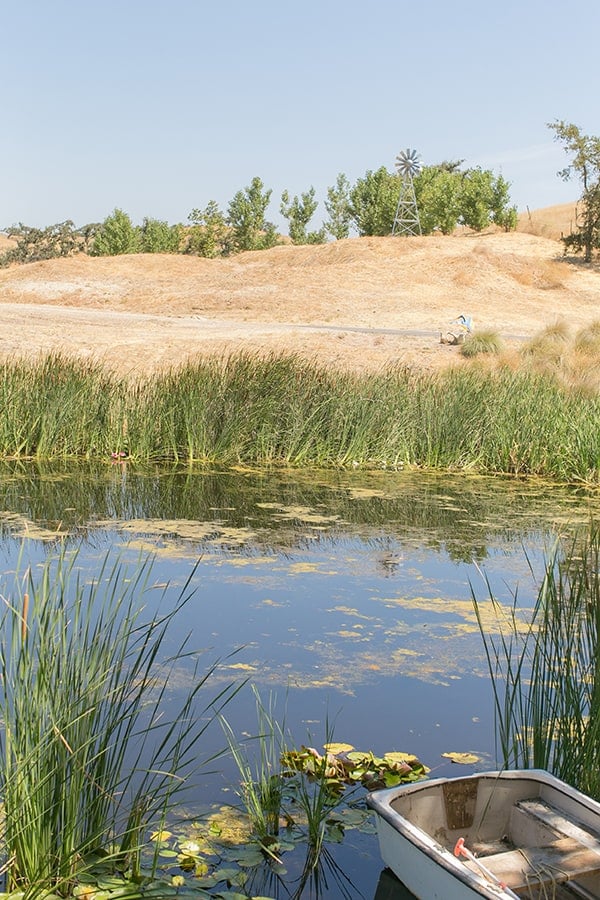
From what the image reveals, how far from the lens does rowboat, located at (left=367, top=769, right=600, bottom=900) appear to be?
8.89 ft

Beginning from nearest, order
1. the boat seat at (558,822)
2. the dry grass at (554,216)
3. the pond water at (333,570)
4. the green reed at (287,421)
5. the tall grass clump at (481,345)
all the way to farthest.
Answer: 1. the boat seat at (558,822)
2. the pond water at (333,570)
3. the green reed at (287,421)
4. the tall grass clump at (481,345)
5. the dry grass at (554,216)

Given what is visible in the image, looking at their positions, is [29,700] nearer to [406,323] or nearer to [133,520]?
[133,520]

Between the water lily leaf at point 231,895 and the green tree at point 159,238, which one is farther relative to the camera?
the green tree at point 159,238

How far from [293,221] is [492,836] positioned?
4192cm

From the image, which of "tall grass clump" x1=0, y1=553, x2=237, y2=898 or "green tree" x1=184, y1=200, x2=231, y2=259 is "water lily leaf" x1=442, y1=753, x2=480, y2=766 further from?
"green tree" x1=184, y1=200, x2=231, y2=259

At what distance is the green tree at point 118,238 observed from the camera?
121ft

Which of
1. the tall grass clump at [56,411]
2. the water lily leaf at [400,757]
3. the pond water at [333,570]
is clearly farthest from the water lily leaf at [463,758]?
the tall grass clump at [56,411]

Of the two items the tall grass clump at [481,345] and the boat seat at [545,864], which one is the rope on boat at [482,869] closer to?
the boat seat at [545,864]

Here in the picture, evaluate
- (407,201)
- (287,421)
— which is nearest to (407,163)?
(407,201)

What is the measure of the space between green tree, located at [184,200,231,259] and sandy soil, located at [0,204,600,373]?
6.05 metres

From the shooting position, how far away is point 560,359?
14078 millimetres

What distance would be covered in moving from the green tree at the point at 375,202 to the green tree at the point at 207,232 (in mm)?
5346

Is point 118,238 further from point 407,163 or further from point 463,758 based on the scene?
point 463,758

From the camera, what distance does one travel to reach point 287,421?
10.1 m
